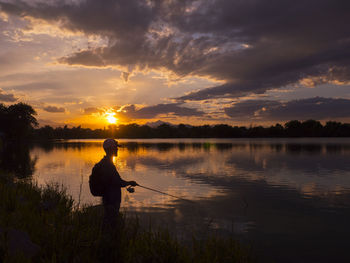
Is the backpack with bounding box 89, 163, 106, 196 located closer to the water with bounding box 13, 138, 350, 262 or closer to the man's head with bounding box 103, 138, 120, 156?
the man's head with bounding box 103, 138, 120, 156

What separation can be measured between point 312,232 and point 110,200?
9.86m

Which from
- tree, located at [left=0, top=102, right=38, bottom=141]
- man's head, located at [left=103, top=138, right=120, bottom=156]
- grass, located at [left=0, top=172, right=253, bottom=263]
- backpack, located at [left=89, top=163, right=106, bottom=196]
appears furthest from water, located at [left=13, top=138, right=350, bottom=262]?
tree, located at [left=0, top=102, right=38, bottom=141]

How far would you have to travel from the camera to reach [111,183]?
28.3 ft

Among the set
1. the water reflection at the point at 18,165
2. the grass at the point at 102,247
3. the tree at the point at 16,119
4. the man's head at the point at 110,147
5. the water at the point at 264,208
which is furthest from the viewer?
the tree at the point at 16,119

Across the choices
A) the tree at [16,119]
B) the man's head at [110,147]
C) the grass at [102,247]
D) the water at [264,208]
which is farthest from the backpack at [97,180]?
the tree at [16,119]

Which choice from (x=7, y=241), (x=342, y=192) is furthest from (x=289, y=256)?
(x=342, y=192)

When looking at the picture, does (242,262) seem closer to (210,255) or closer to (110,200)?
(210,255)

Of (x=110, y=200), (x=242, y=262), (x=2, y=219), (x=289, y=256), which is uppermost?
(x=110, y=200)

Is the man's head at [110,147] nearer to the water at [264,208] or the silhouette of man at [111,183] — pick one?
the silhouette of man at [111,183]

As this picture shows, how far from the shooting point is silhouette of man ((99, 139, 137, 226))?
848cm

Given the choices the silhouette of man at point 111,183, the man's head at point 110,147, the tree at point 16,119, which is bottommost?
the silhouette of man at point 111,183

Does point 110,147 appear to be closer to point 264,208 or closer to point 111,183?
point 111,183

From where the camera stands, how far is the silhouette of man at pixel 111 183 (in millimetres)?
8477

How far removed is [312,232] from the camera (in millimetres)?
12812
